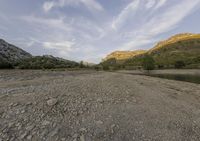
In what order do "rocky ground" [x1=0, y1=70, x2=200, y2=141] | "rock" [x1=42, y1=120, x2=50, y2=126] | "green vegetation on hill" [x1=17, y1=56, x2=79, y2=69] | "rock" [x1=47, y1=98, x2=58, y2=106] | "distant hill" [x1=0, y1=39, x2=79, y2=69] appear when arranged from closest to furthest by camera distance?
"rocky ground" [x1=0, y1=70, x2=200, y2=141] < "rock" [x1=42, y1=120, x2=50, y2=126] < "rock" [x1=47, y1=98, x2=58, y2=106] < "distant hill" [x1=0, y1=39, x2=79, y2=69] < "green vegetation on hill" [x1=17, y1=56, x2=79, y2=69]

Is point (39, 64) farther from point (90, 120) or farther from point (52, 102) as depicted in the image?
point (90, 120)

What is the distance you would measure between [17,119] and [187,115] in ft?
31.4

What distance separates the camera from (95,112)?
8227 mm

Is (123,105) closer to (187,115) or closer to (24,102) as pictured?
(187,115)

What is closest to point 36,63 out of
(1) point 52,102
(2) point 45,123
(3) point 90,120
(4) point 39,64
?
(4) point 39,64

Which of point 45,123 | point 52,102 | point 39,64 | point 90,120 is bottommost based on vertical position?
point 90,120

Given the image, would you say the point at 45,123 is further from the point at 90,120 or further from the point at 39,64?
the point at 39,64

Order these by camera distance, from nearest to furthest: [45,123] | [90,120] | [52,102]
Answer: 1. [45,123]
2. [90,120]
3. [52,102]

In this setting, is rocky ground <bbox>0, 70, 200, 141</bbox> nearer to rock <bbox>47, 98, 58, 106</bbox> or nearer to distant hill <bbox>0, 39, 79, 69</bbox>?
rock <bbox>47, 98, 58, 106</bbox>

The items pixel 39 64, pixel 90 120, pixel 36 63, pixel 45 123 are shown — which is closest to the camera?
pixel 45 123

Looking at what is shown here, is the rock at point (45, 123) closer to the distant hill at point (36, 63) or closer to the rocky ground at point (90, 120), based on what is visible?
the rocky ground at point (90, 120)

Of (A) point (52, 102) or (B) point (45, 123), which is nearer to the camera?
(B) point (45, 123)

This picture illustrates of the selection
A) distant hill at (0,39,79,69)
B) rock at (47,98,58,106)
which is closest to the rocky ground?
rock at (47,98,58,106)

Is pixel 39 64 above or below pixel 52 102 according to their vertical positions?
above
